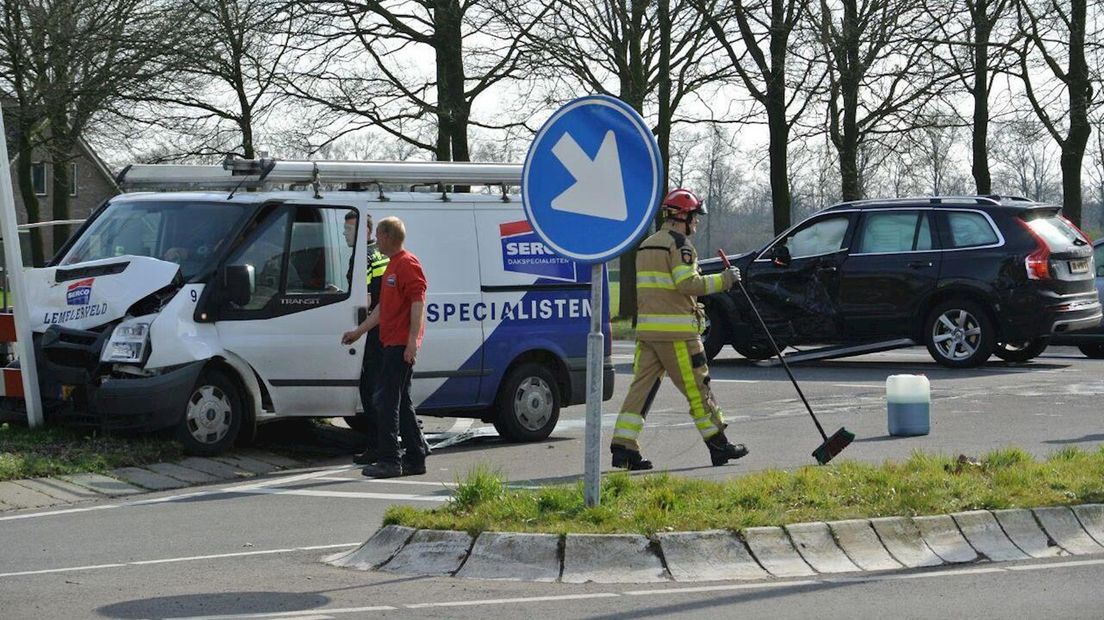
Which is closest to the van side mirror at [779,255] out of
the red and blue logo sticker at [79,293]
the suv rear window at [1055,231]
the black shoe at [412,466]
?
the suv rear window at [1055,231]

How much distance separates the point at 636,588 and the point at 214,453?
5.49 metres

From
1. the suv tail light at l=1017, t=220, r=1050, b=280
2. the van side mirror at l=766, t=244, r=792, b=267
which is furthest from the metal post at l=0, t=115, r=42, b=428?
the suv tail light at l=1017, t=220, r=1050, b=280

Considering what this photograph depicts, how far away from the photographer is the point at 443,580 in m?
6.96

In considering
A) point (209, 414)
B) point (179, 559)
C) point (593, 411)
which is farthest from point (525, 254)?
point (179, 559)

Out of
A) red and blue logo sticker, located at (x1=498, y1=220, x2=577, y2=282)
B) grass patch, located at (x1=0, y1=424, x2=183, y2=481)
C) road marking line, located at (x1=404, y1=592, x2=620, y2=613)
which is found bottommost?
road marking line, located at (x1=404, y1=592, x2=620, y2=613)

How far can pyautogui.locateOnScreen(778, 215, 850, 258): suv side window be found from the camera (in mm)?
18578

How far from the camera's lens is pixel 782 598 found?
21.1ft

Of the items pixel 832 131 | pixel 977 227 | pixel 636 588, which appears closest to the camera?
pixel 636 588

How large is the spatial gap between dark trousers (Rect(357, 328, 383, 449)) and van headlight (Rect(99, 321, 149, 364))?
1577 mm

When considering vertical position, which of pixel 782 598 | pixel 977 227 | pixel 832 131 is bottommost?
pixel 782 598

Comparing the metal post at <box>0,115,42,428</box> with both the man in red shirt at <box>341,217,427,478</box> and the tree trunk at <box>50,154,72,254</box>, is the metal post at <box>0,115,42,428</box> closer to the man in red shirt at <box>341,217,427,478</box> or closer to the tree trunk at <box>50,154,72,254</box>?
the man in red shirt at <box>341,217,427,478</box>

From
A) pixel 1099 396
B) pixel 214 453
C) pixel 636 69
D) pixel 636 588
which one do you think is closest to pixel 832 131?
pixel 636 69

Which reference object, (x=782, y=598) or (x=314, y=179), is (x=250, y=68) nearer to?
(x=314, y=179)

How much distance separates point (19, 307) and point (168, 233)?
1.20 m
